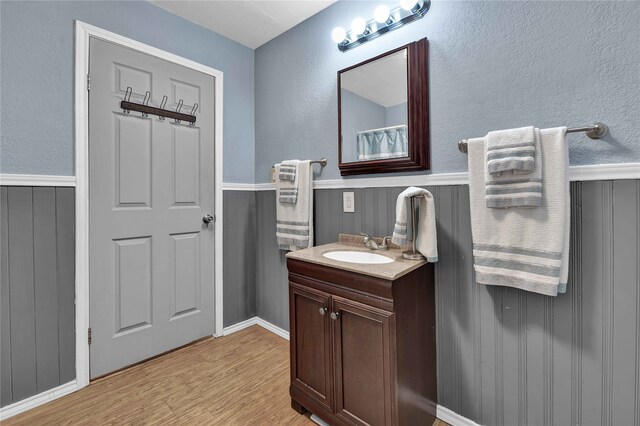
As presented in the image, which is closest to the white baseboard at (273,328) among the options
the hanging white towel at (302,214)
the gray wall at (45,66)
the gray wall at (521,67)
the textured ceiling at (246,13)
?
the hanging white towel at (302,214)

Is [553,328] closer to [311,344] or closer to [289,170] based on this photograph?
[311,344]

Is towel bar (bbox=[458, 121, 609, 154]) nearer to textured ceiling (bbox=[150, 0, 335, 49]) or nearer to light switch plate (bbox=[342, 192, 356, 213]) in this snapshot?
light switch plate (bbox=[342, 192, 356, 213])

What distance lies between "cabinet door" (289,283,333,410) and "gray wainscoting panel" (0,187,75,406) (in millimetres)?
1280

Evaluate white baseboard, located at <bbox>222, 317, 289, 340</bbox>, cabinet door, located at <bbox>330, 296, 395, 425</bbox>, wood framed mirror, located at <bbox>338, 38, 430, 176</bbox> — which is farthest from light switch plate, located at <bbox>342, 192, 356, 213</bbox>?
white baseboard, located at <bbox>222, 317, 289, 340</bbox>

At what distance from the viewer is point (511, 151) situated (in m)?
1.13

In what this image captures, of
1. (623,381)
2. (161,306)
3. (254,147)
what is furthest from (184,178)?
(623,381)

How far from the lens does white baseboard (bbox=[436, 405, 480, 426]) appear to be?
1.38 metres

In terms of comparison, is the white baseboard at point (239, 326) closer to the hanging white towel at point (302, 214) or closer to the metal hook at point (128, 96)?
the hanging white towel at point (302, 214)

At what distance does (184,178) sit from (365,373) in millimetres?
1717

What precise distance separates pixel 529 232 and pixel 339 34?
148 centimetres

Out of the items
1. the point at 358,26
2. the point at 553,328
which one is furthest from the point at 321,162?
the point at 553,328

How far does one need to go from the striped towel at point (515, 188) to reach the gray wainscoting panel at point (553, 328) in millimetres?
164

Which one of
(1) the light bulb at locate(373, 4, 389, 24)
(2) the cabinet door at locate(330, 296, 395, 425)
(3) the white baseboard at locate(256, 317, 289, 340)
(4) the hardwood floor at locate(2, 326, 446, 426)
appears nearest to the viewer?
(2) the cabinet door at locate(330, 296, 395, 425)

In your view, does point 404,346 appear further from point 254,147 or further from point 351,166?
point 254,147
